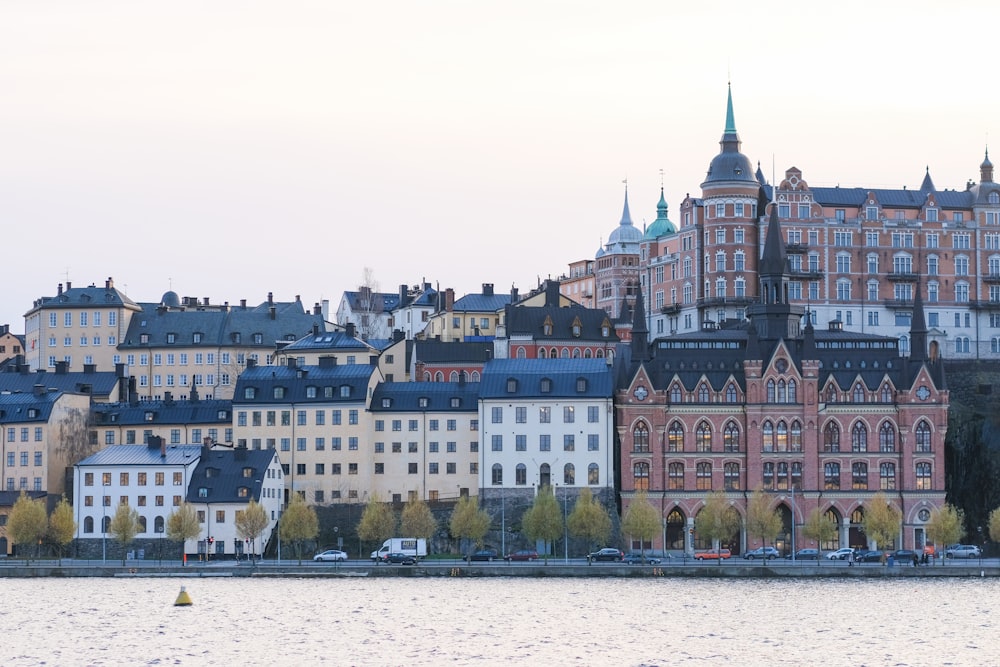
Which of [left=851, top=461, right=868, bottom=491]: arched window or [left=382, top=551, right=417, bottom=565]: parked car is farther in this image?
[left=851, top=461, right=868, bottom=491]: arched window

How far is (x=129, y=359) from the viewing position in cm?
18600

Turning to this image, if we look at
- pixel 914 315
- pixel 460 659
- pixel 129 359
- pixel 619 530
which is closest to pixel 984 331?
pixel 914 315

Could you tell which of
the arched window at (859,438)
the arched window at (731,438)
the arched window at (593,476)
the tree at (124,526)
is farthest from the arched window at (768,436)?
the tree at (124,526)

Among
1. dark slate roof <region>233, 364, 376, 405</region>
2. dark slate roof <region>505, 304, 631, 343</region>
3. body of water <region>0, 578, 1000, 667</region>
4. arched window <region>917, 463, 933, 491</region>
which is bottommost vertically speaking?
body of water <region>0, 578, 1000, 667</region>

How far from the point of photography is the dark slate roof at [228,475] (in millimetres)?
146500

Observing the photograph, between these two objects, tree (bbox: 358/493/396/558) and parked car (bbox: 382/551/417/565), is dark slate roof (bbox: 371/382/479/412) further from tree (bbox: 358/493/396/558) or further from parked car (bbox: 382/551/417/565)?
parked car (bbox: 382/551/417/565)

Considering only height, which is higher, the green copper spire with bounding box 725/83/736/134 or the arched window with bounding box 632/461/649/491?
the green copper spire with bounding box 725/83/736/134

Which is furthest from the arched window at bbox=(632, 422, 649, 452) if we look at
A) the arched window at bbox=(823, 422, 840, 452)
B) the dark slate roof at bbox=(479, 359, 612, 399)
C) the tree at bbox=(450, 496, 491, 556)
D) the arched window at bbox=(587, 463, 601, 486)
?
the tree at bbox=(450, 496, 491, 556)

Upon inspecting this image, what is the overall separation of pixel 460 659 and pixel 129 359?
96.5 meters

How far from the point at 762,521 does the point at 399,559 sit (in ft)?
82.4

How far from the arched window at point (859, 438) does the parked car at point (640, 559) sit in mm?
17995

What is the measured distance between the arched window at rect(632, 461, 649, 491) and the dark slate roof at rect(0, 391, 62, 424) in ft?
141

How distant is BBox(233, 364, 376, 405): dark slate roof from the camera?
15438 cm

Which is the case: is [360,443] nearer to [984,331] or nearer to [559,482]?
[559,482]
